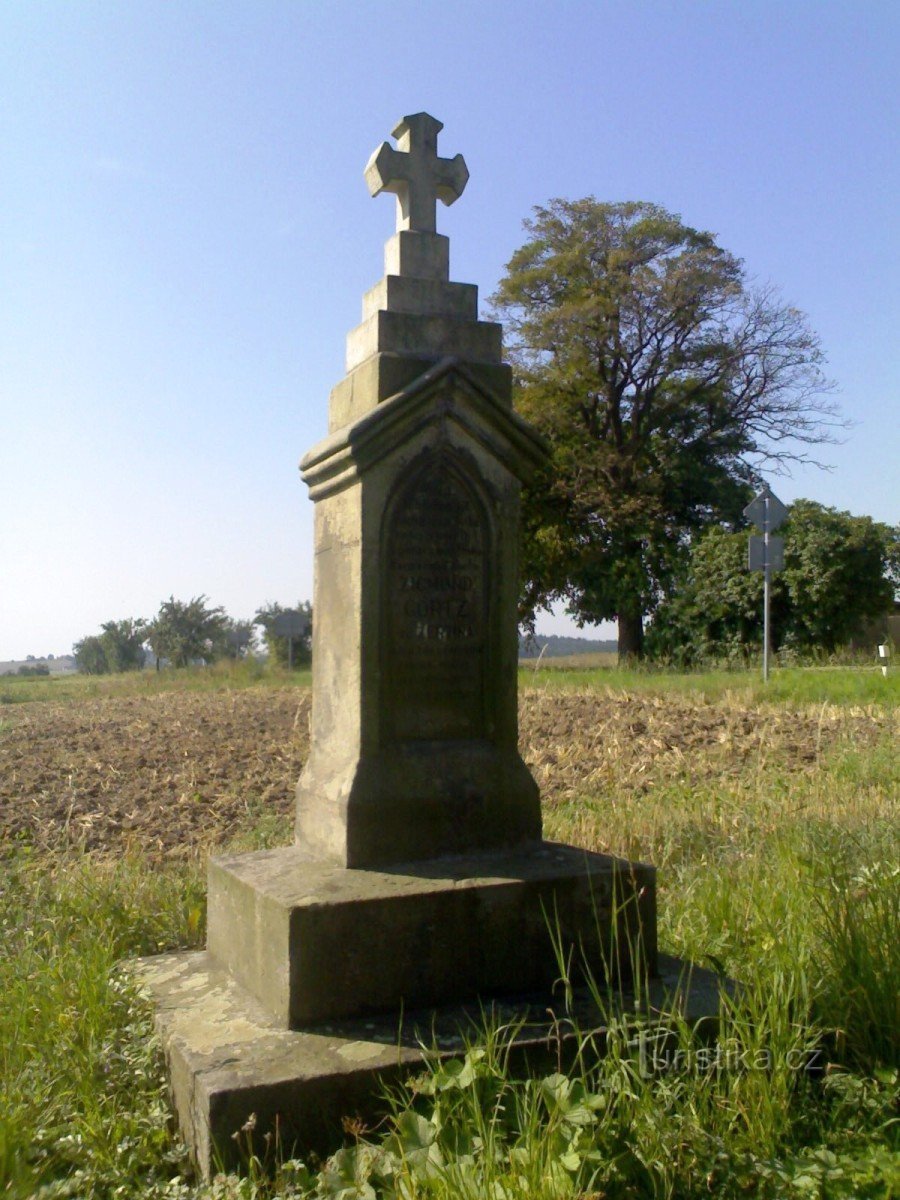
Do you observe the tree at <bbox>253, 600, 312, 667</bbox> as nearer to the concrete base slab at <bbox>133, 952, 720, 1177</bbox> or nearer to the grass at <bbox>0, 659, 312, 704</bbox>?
the grass at <bbox>0, 659, 312, 704</bbox>

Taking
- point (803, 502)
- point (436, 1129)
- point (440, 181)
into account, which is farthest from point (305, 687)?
point (436, 1129)

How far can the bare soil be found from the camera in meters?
8.38

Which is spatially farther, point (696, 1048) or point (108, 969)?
point (108, 969)

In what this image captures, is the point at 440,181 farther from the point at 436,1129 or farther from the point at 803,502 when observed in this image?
the point at 803,502

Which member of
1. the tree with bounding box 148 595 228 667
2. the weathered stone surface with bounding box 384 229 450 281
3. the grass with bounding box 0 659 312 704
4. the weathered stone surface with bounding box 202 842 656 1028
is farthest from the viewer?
the tree with bounding box 148 595 228 667

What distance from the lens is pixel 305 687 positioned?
21781 millimetres

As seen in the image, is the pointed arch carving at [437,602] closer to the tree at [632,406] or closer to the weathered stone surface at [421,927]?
the weathered stone surface at [421,927]

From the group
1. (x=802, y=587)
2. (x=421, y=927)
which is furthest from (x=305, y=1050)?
(x=802, y=587)

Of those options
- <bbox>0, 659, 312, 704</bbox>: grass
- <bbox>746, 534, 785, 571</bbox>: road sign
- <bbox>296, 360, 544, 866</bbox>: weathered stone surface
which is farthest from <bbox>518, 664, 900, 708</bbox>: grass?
<bbox>296, 360, 544, 866</bbox>: weathered stone surface

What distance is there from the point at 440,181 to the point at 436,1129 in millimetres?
3445

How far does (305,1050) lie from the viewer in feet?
10.5

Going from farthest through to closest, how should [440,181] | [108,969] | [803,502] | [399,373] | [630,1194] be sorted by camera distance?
[803,502] → [440,181] → [399,373] → [108,969] → [630,1194]

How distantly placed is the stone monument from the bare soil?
3.43 m

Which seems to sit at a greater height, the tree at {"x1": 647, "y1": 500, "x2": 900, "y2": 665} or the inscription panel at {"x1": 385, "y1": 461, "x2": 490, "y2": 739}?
the tree at {"x1": 647, "y1": 500, "x2": 900, "y2": 665}
